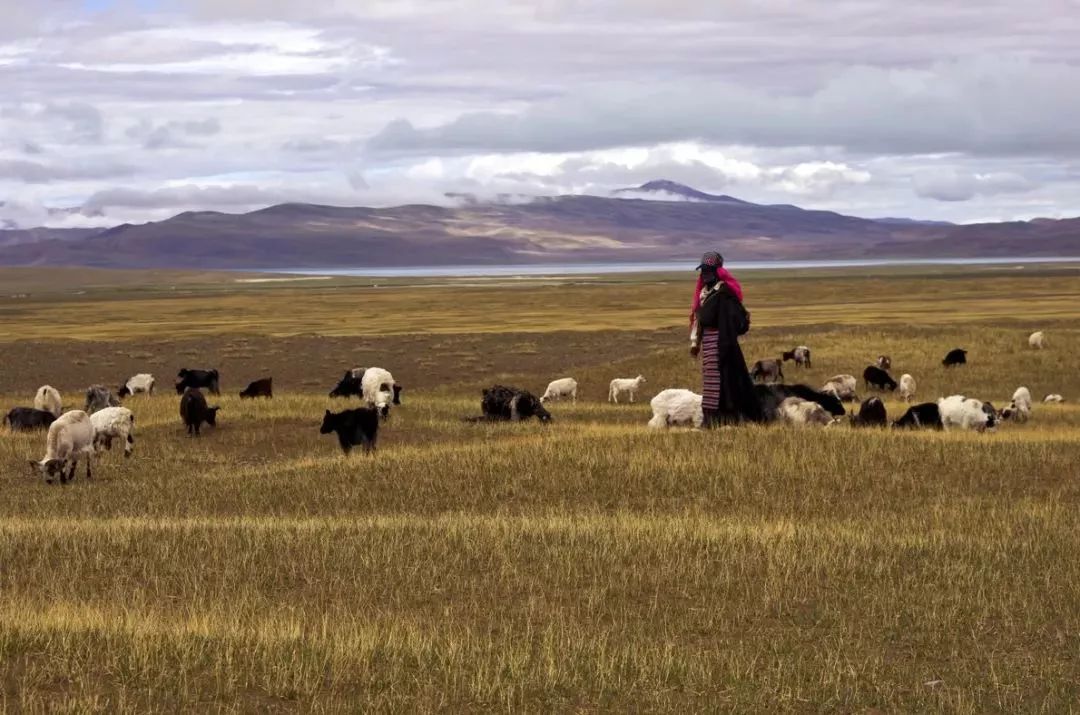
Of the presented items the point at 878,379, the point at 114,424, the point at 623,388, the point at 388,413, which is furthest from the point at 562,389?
the point at 114,424

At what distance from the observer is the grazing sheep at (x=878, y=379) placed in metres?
34.7

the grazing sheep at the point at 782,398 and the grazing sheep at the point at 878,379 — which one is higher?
the grazing sheep at the point at 782,398

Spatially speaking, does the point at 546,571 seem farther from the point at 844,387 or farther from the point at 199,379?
the point at 199,379

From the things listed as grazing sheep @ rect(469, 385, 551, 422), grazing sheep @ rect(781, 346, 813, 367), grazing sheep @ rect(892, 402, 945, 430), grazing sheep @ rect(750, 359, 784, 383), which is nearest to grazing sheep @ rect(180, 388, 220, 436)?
grazing sheep @ rect(469, 385, 551, 422)

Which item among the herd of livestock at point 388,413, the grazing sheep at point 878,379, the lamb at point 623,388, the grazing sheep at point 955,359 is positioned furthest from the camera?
the grazing sheep at point 955,359

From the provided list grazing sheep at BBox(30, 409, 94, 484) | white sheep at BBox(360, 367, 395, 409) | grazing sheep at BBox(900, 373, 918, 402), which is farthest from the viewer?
grazing sheep at BBox(900, 373, 918, 402)

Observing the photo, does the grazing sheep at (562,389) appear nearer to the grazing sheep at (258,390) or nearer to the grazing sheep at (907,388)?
the grazing sheep at (258,390)

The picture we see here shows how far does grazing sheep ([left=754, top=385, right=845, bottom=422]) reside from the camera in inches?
886

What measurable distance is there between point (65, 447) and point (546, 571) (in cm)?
938

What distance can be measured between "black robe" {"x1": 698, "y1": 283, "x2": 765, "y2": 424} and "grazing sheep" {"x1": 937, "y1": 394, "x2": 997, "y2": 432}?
4324 mm

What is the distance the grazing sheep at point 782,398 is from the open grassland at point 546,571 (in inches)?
61.3

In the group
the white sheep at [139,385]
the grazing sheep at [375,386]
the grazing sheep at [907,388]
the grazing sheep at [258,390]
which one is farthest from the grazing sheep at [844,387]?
the white sheep at [139,385]

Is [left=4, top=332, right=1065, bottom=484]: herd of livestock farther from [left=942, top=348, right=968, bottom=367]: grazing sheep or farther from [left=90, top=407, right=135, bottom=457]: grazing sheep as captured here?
[left=942, top=348, right=968, bottom=367]: grazing sheep

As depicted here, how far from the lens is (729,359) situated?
802 inches
